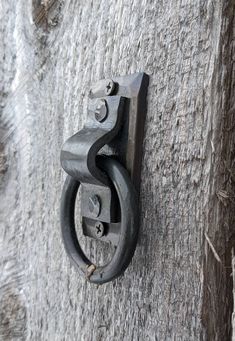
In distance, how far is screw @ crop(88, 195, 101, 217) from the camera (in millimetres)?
644

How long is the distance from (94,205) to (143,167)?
0.09 m

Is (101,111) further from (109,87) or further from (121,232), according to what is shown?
(121,232)

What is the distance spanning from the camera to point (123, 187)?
0.59m

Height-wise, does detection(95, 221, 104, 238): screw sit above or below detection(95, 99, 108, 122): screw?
below

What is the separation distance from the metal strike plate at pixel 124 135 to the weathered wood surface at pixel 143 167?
1 cm

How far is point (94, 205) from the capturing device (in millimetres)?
652

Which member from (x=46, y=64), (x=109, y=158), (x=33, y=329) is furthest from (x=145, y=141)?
(x=33, y=329)

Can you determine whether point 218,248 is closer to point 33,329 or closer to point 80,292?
point 80,292

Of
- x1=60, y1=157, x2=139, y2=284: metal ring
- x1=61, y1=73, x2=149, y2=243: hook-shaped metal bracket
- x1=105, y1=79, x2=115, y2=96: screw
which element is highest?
x1=105, y1=79, x2=115, y2=96: screw

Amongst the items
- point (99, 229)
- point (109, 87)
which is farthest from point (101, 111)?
point (99, 229)

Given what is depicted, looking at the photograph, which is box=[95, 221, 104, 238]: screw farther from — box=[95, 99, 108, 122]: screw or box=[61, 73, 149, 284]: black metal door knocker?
box=[95, 99, 108, 122]: screw

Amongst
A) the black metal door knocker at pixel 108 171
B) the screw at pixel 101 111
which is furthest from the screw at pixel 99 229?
the screw at pixel 101 111

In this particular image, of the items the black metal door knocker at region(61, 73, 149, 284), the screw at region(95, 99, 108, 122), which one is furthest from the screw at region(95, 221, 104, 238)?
the screw at region(95, 99, 108, 122)

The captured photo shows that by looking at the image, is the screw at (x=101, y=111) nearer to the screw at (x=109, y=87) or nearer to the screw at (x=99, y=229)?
the screw at (x=109, y=87)
